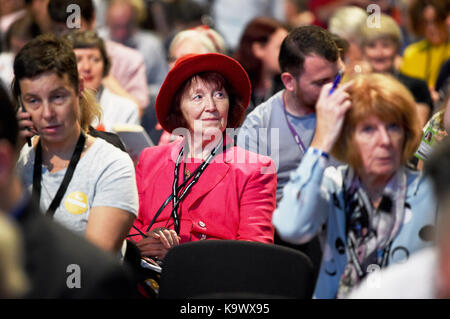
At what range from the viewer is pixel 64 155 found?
9.11 feet

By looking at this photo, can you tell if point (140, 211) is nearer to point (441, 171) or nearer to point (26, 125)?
point (26, 125)

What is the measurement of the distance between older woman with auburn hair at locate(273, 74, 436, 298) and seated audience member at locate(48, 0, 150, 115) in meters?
2.73

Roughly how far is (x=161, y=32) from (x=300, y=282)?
5.77m

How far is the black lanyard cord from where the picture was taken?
8.69ft

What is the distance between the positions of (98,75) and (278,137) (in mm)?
1351

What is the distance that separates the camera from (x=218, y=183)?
9.71 ft

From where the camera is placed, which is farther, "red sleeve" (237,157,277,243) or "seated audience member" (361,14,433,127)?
"seated audience member" (361,14,433,127)

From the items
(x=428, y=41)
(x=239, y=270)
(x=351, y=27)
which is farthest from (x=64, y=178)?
(x=428, y=41)

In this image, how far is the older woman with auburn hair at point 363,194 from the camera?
222cm

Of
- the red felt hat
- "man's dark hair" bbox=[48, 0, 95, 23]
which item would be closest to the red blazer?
the red felt hat

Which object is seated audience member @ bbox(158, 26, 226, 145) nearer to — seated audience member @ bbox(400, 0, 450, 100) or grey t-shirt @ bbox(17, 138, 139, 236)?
grey t-shirt @ bbox(17, 138, 139, 236)

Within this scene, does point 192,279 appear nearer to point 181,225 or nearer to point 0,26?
point 181,225

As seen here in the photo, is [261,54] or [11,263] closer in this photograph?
[11,263]
